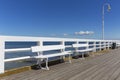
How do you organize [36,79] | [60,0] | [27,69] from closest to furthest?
[36,79] → [27,69] → [60,0]

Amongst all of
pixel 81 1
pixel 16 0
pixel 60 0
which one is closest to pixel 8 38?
pixel 81 1

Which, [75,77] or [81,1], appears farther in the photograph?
[81,1]

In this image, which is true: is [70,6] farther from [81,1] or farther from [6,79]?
[6,79]

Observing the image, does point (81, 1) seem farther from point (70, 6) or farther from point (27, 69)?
point (27, 69)

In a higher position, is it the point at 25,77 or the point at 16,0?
the point at 16,0

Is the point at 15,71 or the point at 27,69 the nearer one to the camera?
the point at 15,71

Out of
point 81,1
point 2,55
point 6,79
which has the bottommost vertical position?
point 6,79

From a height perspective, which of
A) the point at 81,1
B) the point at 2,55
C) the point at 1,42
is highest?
the point at 81,1

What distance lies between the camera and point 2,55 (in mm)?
4445

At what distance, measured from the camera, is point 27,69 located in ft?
17.1

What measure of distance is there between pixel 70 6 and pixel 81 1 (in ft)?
16.1

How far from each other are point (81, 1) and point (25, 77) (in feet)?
70.2

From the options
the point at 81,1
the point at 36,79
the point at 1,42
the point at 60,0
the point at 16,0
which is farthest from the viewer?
the point at 16,0

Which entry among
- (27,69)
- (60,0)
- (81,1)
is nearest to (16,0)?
(60,0)
